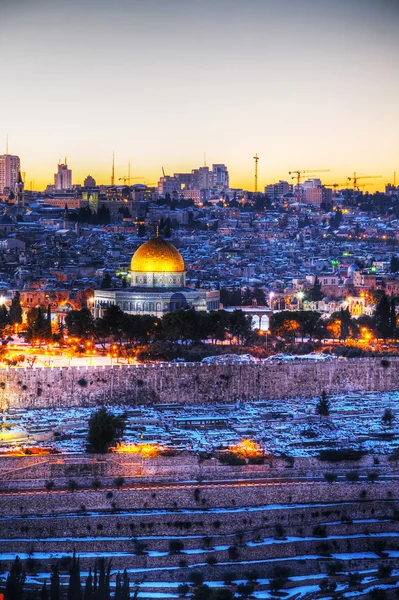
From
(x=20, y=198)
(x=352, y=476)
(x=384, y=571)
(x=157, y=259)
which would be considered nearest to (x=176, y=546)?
(x=384, y=571)

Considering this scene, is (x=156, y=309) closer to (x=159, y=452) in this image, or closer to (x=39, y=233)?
(x=159, y=452)

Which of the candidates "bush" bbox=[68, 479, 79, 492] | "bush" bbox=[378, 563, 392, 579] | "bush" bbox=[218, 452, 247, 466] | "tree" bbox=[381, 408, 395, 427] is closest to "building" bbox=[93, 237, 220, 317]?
"tree" bbox=[381, 408, 395, 427]

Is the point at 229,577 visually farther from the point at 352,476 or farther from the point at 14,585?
the point at 352,476

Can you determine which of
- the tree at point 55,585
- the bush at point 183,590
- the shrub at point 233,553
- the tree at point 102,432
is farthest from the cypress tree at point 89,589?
the tree at point 102,432

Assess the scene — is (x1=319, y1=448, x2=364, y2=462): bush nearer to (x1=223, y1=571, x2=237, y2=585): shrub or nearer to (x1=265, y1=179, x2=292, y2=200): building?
(x1=223, y1=571, x2=237, y2=585): shrub

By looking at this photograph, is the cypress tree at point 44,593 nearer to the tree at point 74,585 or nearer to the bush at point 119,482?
the tree at point 74,585

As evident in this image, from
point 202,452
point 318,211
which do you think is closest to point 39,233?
point 318,211
